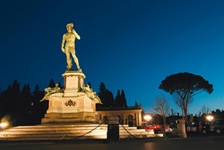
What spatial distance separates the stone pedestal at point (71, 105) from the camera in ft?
59.8

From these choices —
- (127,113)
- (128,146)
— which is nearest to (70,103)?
(128,146)

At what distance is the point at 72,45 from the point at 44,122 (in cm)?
744

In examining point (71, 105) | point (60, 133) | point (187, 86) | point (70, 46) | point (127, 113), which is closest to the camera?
point (60, 133)

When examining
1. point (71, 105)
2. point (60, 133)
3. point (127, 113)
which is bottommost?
point (60, 133)

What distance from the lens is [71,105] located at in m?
19.0

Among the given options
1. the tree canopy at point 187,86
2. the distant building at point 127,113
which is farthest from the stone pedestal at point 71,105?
the distant building at point 127,113

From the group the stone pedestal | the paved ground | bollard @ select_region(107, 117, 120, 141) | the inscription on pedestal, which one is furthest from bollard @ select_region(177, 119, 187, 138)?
the inscription on pedestal

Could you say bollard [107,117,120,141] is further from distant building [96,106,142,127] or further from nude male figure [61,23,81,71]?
distant building [96,106,142,127]

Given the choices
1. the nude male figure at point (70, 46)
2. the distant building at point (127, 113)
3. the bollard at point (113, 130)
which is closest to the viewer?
the bollard at point (113, 130)

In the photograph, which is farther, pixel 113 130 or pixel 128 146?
pixel 113 130

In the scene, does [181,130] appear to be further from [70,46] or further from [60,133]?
[70,46]

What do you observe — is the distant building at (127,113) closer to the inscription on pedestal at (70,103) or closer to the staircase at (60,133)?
the inscription on pedestal at (70,103)

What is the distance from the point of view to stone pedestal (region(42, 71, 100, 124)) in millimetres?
18234

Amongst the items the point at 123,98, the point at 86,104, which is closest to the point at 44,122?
the point at 86,104
